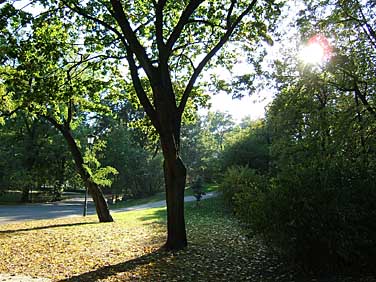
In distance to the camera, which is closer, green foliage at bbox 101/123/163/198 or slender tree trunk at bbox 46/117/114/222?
slender tree trunk at bbox 46/117/114/222

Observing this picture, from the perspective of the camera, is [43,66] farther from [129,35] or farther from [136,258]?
[136,258]

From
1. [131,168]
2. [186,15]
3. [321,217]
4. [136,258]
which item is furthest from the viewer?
[131,168]

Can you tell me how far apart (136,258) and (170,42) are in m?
5.02

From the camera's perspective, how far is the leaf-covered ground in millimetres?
6598

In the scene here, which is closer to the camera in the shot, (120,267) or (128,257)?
(120,267)

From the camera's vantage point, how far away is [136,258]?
317 inches

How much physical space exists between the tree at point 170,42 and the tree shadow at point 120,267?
24.8 inches

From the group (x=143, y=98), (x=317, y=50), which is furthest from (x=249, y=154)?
(x=143, y=98)

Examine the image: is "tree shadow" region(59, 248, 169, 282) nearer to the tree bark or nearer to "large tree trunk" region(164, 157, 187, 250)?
"large tree trunk" region(164, 157, 187, 250)

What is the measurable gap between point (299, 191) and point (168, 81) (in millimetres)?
4375

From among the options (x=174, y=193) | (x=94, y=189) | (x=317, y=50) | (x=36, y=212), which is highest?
(x=317, y=50)

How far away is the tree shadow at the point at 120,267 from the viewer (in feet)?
21.7

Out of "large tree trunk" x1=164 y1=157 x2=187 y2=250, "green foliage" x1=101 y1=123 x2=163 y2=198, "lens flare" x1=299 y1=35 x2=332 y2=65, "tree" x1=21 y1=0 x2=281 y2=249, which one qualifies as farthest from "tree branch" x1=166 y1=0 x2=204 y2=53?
"green foliage" x1=101 y1=123 x2=163 y2=198

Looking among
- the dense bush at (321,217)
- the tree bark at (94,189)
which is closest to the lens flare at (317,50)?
the dense bush at (321,217)
